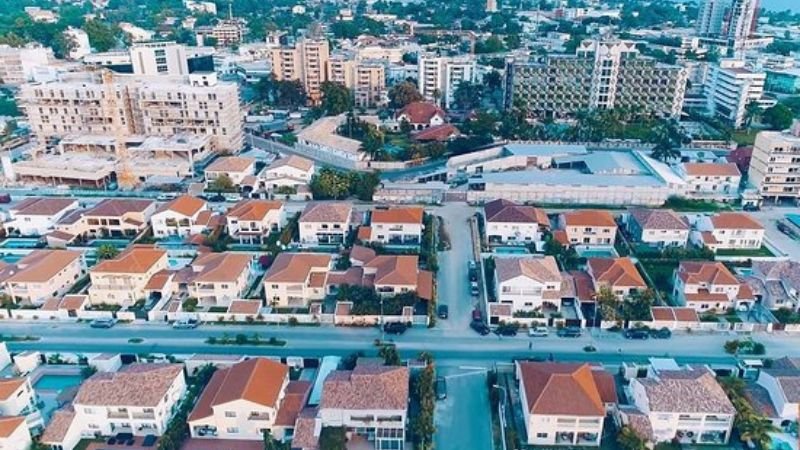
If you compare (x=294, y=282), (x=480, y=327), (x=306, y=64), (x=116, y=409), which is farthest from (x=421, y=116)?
(x=116, y=409)

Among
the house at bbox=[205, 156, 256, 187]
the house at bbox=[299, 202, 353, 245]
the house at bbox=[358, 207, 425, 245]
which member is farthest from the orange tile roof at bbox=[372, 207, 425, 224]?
the house at bbox=[205, 156, 256, 187]

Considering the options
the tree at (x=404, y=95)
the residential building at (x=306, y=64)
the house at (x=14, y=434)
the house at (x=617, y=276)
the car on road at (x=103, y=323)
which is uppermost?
the residential building at (x=306, y=64)

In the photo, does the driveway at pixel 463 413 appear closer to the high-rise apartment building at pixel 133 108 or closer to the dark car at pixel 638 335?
the dark car at pixel 638 335

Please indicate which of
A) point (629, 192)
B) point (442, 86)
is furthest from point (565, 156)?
point (442, 86)

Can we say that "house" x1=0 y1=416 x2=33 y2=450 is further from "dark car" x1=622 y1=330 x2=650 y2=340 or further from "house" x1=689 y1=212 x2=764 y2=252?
"house" x1=689 y1=212 x2=764 y2=252

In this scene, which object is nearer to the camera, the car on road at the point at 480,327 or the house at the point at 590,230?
the car on road at the point at 480,327

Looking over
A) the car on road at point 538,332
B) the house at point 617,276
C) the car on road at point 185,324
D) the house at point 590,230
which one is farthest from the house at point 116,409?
the house at point 590,230

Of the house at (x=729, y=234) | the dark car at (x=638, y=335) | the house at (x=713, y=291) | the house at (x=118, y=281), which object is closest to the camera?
the dark car at (x=638, y=335)

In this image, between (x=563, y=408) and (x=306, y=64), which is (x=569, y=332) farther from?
(x=306, y=64)
